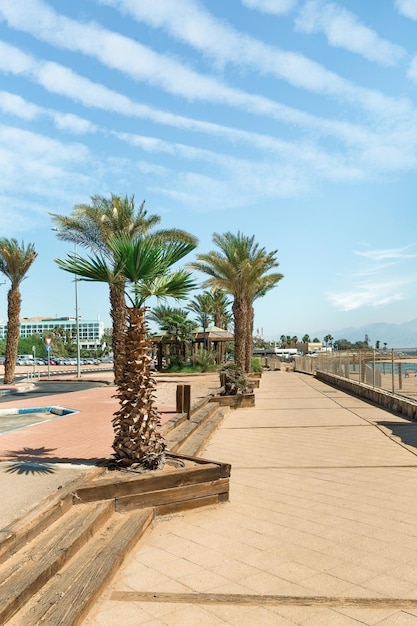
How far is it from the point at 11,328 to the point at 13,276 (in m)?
2.95

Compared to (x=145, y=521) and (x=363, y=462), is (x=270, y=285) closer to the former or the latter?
(x=363, y=462)

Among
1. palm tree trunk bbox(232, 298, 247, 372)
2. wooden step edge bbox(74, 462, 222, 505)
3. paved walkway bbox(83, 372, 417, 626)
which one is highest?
palm tree trunk bbox(232, 298, 247, 372)

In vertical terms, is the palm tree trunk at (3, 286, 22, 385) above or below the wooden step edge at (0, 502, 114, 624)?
above

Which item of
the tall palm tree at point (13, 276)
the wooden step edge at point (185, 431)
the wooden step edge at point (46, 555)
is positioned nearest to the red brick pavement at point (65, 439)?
the wooden step edge at point (185, 431)

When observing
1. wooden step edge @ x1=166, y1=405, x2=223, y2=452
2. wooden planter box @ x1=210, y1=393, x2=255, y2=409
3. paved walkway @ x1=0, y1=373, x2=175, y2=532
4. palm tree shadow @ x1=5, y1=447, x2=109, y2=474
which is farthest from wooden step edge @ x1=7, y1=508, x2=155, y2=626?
wooden planter box @ x1=210, y1=393, x2=255, y2=409

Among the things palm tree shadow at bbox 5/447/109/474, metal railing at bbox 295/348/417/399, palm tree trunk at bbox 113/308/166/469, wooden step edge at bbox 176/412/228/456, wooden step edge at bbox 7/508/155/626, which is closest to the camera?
wooden step edge at bbox 7/508/155/626

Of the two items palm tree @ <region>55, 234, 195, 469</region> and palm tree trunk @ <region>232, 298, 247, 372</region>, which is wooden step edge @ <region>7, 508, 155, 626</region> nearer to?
palm tree @ <region>55, 234, 195, 469</region>

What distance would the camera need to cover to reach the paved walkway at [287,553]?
352 cm

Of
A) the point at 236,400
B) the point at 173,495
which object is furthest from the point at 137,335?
the point at 236,400

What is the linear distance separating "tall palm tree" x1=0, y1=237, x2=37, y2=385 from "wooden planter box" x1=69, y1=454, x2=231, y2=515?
84.2 feet

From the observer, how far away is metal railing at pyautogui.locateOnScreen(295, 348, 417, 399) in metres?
15.4

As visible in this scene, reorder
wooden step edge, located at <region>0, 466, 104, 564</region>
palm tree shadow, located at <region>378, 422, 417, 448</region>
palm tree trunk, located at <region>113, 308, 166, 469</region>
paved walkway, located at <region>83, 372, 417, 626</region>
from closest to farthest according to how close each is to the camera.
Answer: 1. paved walkway, located at <region>83, 372, 417, 626</region>
2. wooden step edge, located at <region>0, 466, 104, 564</region>
3. palm tree trunk, located at <region>113, 308, 166, 469</region>
4. palm tree shadow, located at <region>378, 422, 417, 448</region>

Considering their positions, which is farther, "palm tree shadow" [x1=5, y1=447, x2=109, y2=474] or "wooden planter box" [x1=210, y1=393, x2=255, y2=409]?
"wooden planter box" [x1=210, y1=393, x2=255, y2=409]

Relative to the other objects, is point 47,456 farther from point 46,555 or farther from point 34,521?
point 46,555
